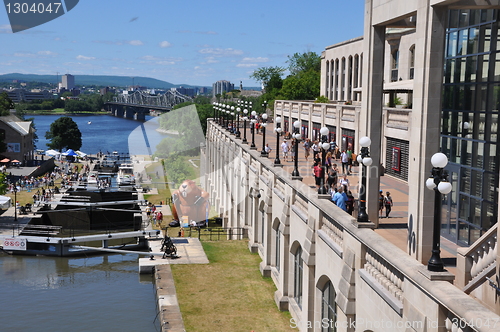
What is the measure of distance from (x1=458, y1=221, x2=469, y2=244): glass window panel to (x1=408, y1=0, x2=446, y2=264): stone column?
2369 millimetres

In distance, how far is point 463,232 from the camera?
54.0ft

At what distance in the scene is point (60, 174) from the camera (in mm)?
86938

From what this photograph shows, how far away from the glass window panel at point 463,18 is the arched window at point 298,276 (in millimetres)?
9964

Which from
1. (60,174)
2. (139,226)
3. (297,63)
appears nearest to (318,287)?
(139,226)

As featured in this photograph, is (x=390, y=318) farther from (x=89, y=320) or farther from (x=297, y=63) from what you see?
(x=297, y=63)

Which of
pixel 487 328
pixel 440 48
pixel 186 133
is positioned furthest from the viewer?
pixel 186 133

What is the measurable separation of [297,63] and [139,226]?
3123 inches

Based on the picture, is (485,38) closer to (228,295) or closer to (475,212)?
(475,212)

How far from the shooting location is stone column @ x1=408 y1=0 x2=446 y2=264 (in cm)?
1405

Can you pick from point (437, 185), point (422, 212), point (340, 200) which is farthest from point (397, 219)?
point (437, 185)

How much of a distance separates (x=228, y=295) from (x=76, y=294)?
44.3 feet

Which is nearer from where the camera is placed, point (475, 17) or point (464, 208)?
point (475, 17)

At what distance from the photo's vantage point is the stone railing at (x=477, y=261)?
37.4 feet

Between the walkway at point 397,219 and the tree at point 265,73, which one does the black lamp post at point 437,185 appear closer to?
the walkway at point 397,219
